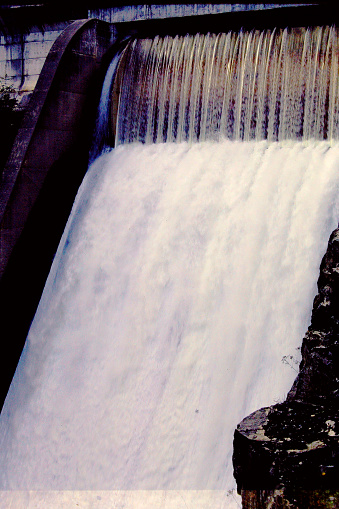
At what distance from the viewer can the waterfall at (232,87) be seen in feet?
28.1

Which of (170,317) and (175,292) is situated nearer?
(170,317)

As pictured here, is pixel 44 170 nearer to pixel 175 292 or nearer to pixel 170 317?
pixel 175 292

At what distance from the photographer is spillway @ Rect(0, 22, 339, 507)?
255 inches

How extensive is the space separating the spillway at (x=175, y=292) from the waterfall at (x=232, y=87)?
30 mm

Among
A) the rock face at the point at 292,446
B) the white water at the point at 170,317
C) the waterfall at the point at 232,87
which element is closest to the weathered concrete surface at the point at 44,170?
the white water at the point at 170,317

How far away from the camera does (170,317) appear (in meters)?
7.37

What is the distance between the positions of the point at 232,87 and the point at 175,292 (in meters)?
3.30

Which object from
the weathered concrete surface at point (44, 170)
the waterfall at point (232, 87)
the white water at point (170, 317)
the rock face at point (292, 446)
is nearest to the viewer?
the rock face at point (292, 446)

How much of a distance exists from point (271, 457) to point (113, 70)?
7358 millimetres

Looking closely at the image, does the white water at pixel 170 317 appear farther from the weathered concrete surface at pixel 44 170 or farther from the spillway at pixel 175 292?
the weathered concrete surface at pixel 44 170

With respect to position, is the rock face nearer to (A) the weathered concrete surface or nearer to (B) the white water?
(B) the white water

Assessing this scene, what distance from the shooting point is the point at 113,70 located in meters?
Result: 9.80

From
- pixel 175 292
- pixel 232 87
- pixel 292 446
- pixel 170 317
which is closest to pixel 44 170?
pixel 175 292

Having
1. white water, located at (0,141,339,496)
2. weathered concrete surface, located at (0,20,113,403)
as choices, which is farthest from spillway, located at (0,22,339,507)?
weathered concrete surface, located at (0,20,113,403)
